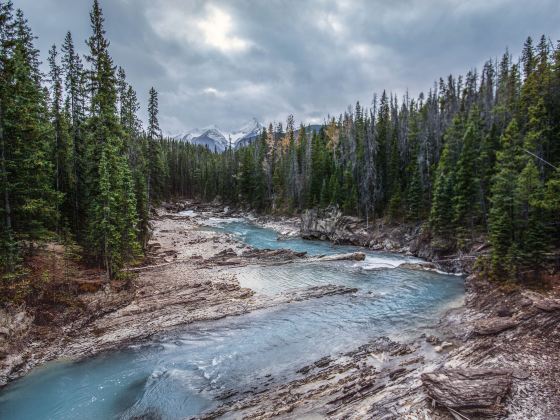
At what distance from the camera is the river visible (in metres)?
11.4

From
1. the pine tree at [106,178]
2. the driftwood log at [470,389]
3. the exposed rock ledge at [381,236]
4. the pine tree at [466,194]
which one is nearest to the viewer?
the driftwood log at [470,389]

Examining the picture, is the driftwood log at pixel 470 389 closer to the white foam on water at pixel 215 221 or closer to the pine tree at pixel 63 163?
the pine tree at pixel 63 163

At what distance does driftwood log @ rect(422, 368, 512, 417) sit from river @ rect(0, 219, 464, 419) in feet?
17.4

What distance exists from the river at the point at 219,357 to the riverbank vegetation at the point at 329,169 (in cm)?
570

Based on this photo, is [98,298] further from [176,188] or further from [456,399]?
[176,188]

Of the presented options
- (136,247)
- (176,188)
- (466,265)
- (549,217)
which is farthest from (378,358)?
(176,188)

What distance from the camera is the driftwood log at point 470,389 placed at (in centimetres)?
862

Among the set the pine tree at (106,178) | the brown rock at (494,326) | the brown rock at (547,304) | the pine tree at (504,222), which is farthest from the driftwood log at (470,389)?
the pine tree at (106,178)

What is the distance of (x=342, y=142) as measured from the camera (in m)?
70.9

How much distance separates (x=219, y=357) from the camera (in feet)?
47.1

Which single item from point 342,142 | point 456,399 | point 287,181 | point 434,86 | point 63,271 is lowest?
point 456,399

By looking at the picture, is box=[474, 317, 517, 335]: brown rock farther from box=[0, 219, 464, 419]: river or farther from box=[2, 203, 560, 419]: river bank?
box=[0, 219, 464, 419]: river

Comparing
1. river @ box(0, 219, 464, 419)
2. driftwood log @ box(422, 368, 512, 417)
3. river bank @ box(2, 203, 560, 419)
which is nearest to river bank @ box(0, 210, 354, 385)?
river bank @ box(2, 203, 560, 419)

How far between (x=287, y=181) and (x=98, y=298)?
5742cm
